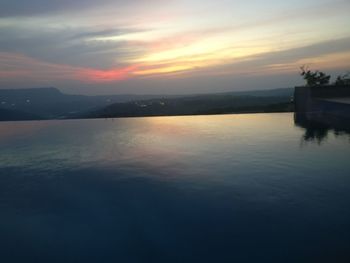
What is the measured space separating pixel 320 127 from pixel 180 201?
953 centimetres

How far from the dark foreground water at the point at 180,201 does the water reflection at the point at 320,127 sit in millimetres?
195

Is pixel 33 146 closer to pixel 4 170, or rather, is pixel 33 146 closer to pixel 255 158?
pixel 4 170

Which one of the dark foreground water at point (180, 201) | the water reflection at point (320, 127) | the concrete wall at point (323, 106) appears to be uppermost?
the concrete wall at point (323, 106)

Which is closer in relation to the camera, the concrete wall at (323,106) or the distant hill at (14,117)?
→ the concrete wall at (323,106)

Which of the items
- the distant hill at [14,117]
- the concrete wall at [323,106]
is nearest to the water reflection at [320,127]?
the concrete wall at [323,106]

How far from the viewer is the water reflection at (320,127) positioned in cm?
1115

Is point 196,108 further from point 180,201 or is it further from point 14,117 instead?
point 180,201

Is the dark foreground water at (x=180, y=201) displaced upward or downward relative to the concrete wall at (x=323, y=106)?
downward

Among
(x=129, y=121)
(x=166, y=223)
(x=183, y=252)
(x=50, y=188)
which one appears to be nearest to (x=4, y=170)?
(x=50, y=188)

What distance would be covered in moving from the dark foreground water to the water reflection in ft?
0.64

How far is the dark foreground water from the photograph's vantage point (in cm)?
405

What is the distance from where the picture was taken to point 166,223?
190 inches

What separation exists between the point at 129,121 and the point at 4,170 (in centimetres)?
985

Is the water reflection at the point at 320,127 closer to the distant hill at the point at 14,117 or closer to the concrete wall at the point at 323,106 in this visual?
the concrete wall at the point at 323,106
